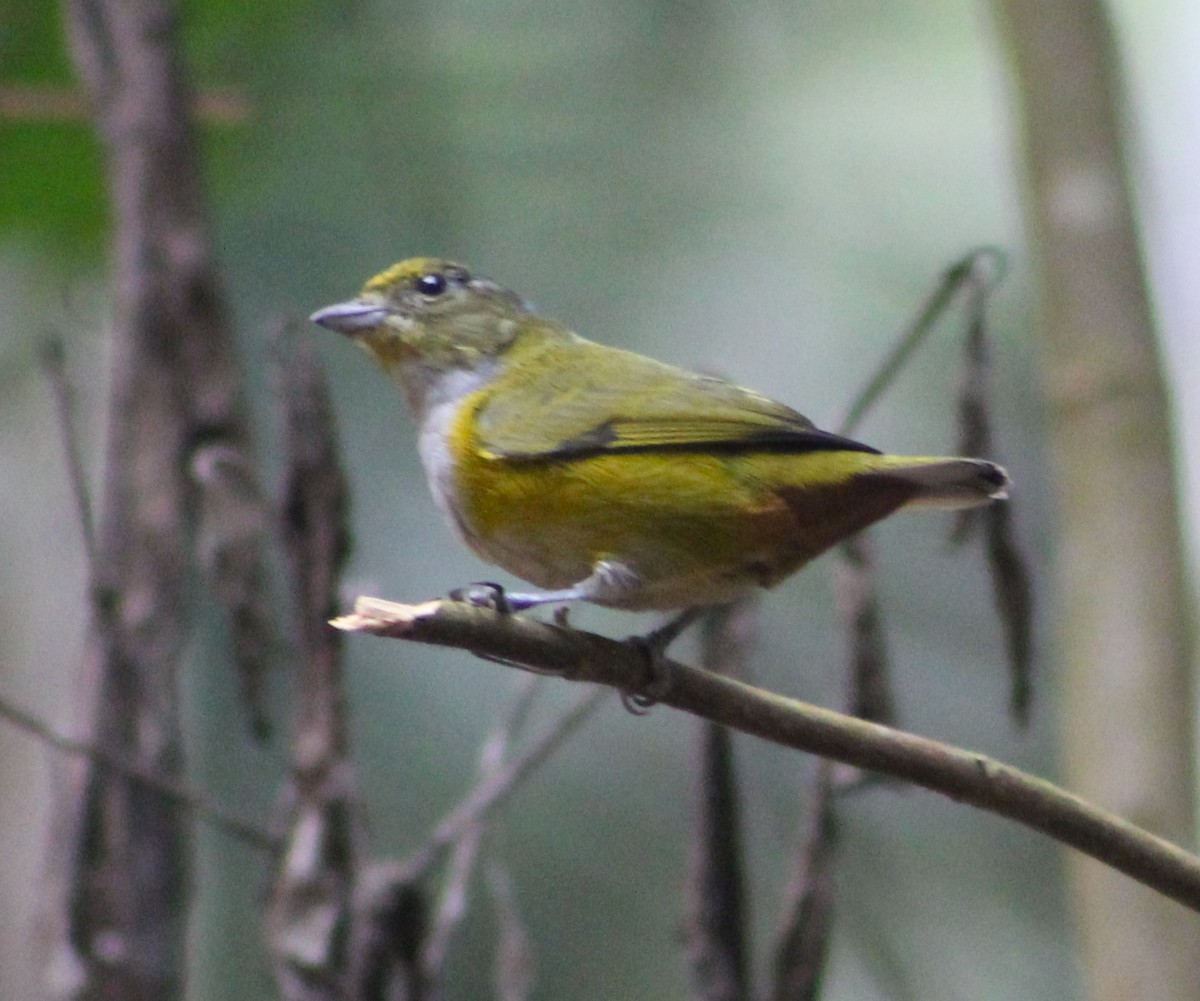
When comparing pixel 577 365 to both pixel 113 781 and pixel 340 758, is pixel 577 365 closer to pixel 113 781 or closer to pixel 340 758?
pixel 340 758

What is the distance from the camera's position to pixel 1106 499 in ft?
7.39

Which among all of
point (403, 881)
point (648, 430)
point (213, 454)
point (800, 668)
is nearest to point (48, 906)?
point (403, 881)

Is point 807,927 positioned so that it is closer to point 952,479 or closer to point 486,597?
point 952,479

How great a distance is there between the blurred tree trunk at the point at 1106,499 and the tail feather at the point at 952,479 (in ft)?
2.18

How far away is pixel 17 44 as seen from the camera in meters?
3.77

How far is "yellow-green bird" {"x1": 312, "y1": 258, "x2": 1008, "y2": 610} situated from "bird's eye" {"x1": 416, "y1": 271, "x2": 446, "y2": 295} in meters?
0.36

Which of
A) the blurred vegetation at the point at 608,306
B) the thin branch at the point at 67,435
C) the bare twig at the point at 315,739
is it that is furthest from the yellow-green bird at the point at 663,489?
the blurred vegetation at the point at 608,306

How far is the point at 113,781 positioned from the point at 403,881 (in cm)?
67

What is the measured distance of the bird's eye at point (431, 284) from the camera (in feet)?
7.21

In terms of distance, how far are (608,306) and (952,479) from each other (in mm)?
2460

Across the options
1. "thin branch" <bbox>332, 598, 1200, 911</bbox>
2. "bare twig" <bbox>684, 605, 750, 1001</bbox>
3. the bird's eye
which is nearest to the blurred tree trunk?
"bare twig" <bbox>684, 605, 750, 1001</bbox>

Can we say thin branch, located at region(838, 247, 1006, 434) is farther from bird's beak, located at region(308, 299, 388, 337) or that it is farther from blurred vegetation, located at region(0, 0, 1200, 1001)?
blurred vegetation, located at region(0, 0, 1200, 1001)

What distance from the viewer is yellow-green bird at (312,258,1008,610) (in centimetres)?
173

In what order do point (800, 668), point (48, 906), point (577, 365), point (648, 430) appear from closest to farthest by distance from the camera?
point (648, 430), point (577, 365), point (48, 906), point (800, 668)
